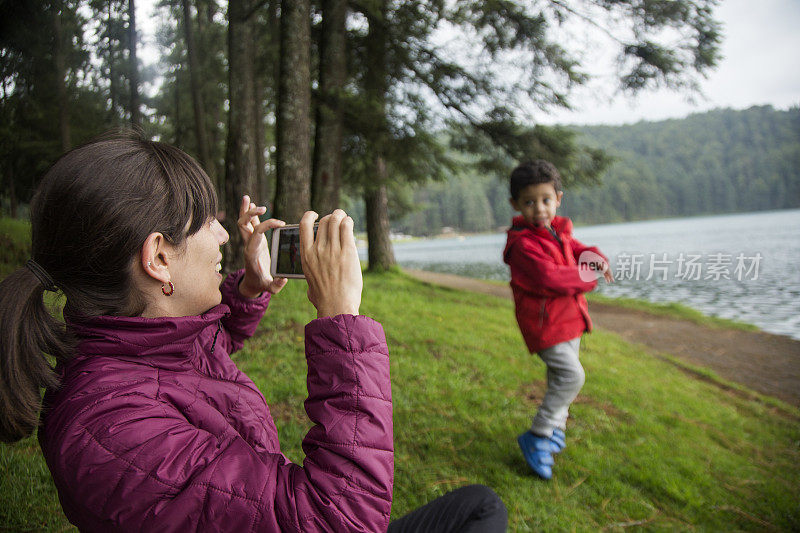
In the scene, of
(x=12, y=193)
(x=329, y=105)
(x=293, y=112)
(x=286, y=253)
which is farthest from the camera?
(x=329, y=105)

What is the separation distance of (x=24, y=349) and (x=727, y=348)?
340 inches

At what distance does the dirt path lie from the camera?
5.58 m

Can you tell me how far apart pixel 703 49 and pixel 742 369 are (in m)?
4.56

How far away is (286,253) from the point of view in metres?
1.29

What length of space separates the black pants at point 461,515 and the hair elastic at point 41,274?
1.19 meters

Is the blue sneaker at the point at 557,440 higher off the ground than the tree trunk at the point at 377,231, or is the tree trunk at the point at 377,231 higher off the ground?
the tree trunk at the point at 377,231

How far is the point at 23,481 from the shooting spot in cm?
194

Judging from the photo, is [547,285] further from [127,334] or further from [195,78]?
[195,78]

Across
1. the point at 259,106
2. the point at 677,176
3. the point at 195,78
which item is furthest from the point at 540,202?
the point at 677,176

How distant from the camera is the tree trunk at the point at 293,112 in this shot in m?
5.08

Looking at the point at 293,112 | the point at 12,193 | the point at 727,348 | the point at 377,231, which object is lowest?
the point at 727,348

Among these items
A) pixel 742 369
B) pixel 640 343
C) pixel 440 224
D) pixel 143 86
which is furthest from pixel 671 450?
pixel 440 224

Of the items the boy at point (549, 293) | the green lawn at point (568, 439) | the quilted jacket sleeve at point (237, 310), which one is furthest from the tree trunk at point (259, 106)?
the quilted jacket sleeve at point (237, 310)

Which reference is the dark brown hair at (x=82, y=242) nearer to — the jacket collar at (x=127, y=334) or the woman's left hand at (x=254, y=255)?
the jacket collar at (x=127, y=334)
